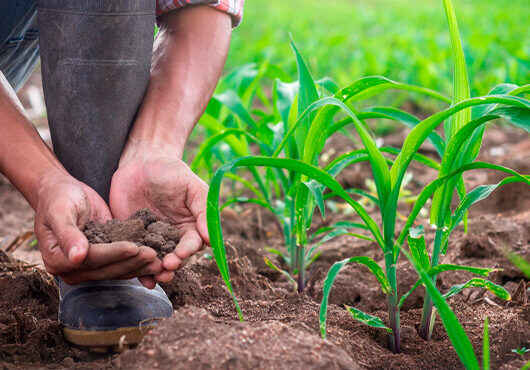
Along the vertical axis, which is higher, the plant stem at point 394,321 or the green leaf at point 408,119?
the green leaf at point 408,119

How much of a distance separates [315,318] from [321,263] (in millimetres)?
559

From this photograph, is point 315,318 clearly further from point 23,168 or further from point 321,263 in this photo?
point 23,168

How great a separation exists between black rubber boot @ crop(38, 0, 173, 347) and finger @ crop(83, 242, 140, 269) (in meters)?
0.23

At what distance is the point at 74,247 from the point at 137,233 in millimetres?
158

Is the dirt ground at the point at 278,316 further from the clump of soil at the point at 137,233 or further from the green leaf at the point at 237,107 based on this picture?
the green leaf at the point at 237,107

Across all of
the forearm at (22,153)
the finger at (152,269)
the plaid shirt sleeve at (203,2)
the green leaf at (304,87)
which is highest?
the plaid shirt sleeve at (203,2)

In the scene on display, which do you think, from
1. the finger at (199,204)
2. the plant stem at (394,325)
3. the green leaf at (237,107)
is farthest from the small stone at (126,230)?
the green leaf at (237,107)

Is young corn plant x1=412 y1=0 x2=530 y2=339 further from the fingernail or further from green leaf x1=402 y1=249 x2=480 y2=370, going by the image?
the fingernail

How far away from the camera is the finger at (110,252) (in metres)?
1.04

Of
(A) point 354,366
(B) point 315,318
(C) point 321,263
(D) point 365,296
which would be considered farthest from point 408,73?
(A) point 354,366

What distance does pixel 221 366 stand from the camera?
2.87 feet

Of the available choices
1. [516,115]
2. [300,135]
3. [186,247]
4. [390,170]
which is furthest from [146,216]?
[516,115]

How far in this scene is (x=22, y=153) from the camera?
1260mm

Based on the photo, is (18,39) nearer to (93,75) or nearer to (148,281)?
(93,75)
